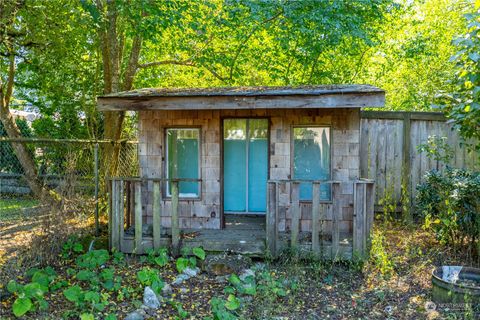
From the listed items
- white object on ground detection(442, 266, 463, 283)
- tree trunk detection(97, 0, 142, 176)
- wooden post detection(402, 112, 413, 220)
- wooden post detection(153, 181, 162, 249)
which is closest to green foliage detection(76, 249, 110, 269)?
wooden post detection(153, 181, 162, 249)

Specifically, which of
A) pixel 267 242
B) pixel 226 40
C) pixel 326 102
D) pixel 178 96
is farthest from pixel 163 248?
pixel 226 40

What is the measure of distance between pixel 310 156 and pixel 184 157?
Answer: 2.11 meters

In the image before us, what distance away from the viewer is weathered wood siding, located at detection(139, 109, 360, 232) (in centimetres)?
609

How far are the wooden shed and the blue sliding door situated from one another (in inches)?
20.8

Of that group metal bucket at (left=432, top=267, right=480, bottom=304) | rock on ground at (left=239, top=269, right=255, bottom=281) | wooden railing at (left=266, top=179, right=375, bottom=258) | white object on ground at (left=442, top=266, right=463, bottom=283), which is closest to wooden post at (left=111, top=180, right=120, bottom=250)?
rock on ground at (left=239, top=269, right=255, bottom=281)

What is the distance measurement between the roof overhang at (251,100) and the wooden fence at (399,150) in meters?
1.97

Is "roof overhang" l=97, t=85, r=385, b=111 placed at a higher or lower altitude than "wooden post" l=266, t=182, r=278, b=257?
higher

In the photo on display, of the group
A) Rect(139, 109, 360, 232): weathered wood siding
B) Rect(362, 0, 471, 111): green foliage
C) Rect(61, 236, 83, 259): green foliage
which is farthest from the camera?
Answer: Rect(362, 0, 471, 111): green foliage

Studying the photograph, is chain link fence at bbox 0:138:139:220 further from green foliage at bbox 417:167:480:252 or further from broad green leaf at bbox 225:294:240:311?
green foliage at bbox 417:167:480:252

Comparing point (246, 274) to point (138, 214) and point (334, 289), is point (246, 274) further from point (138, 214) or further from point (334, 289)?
point (138, 214)

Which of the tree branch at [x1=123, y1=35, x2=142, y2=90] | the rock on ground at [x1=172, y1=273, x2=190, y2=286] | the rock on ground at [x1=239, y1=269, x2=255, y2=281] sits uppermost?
the tree branch at [x1=123, y1=35, x2=142, y2=90]

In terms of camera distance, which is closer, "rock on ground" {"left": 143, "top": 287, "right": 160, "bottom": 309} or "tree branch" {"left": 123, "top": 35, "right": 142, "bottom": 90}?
"rock on ground" {"left": 143, "top": 287, "right": 160, "bottom": 309}

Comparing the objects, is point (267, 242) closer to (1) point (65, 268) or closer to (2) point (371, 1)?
(1) point (65, 268)

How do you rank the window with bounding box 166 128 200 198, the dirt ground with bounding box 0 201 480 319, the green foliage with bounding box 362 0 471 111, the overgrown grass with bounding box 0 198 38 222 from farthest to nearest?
the green foliage with bounding box 362 0 471 111
the window with bounding box 166 128 200 198
the overgrown grass with bounding box 0 198 38 222
the dirt ground with bounding box 0 201 480 319
